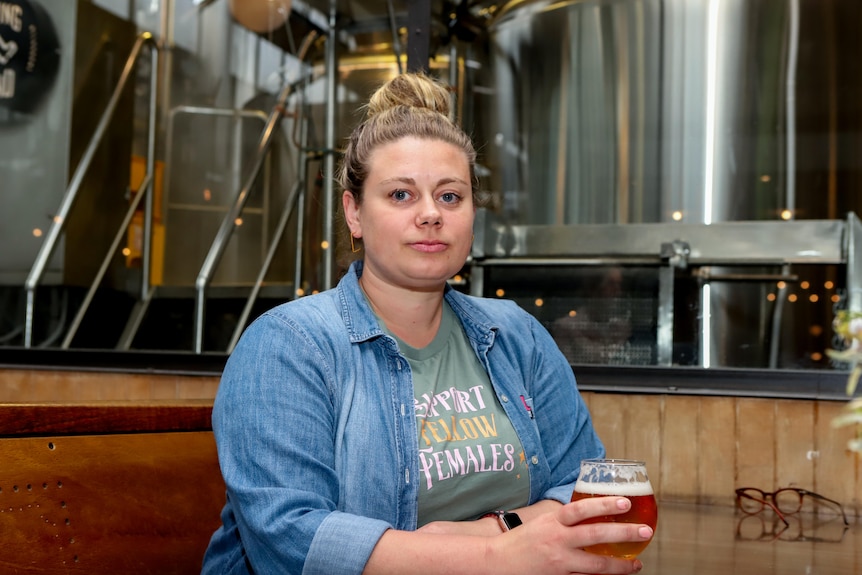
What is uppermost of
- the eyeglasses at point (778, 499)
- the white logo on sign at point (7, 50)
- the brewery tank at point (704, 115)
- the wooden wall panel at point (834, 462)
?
the white logo on sign at point (7, 50)

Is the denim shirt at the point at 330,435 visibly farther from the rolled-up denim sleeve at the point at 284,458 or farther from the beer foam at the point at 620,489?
the beer foam at the point at 620,489

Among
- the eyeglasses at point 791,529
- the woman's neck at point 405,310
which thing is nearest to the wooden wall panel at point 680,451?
the eyeglasses at point 791,529

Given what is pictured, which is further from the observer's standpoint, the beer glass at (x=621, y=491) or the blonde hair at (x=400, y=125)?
the blonde hair at (x=400, y=125)

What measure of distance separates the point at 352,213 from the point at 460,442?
17.9 inches

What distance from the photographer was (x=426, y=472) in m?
1.45

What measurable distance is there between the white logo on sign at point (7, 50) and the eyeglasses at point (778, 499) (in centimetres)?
442

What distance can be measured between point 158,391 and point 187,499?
1603mm

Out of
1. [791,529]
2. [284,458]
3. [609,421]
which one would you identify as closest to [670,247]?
[609,421]

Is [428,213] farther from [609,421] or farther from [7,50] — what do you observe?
[7,50]

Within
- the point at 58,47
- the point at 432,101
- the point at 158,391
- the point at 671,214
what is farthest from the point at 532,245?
the point at 58,47

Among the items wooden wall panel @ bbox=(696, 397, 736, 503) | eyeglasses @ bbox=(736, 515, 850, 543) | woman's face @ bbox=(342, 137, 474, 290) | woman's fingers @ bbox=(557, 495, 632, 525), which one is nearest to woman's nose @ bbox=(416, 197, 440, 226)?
woman's face @ bbox=(342, 137, 474, 290)

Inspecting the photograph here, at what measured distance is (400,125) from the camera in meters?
1.61

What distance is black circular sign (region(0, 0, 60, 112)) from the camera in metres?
5.14

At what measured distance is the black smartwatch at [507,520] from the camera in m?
1.46
